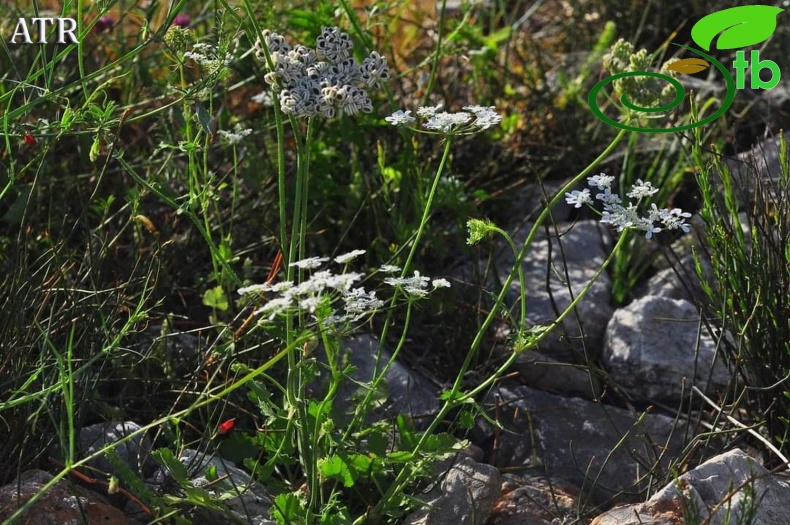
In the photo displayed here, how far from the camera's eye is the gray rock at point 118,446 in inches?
90.0

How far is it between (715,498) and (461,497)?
1.70 ft

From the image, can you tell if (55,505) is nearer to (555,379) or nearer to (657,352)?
(555,379)

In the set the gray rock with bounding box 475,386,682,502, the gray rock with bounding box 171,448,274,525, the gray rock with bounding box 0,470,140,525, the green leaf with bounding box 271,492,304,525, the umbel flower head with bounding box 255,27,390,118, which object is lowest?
the gray rock with bounding box 475,386,682,502

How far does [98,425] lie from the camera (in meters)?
2.39

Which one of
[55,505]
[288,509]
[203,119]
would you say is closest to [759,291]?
[288,509]

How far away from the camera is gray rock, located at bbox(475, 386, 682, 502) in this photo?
2.62m

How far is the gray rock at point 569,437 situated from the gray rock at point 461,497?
0.32 meters

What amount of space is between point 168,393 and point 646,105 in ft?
4.52

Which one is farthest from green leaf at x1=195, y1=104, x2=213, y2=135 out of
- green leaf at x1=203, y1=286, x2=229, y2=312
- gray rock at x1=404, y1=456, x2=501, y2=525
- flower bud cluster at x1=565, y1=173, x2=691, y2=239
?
gray rock at x1=404, y1=456, x2=501, y2=525

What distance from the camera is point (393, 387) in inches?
109

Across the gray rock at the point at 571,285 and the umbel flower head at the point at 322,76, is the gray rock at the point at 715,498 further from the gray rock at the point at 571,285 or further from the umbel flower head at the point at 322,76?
the umbel flower head at the point at 322,76

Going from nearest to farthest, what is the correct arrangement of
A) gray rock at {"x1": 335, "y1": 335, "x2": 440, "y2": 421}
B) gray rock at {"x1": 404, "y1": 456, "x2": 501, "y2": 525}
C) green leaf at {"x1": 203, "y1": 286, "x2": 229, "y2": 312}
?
gray rock at {"x1": 404, "y1": 456, "x2": 501, "y2": 525}, green leaf at {"x1": 203, "y1": 286, "x2": 229, "y2": 312}, gray rock at {"x1": 335, "y1": 335, "x2": 440, "y2": 421}

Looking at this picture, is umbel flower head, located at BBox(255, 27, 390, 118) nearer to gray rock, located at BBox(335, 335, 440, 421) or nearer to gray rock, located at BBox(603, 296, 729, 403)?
gray rock, located at BBox(335, 335, 440, 421)

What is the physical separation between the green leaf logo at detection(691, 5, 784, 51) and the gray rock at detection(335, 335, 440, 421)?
1.85 meters
